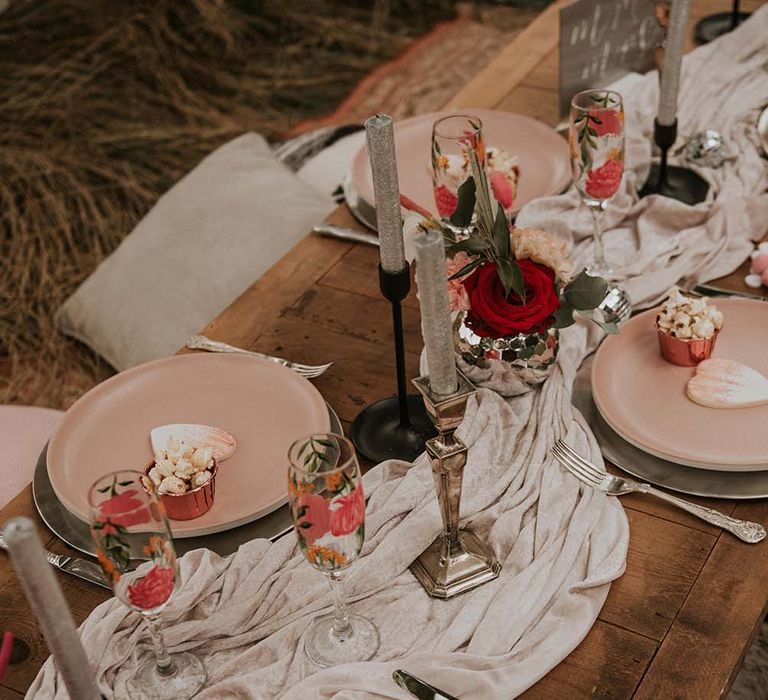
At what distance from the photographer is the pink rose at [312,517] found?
2.87 feet

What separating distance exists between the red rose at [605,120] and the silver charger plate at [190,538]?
0.60 meters

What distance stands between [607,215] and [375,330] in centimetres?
41

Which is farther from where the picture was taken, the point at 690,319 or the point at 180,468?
the point at 690,319

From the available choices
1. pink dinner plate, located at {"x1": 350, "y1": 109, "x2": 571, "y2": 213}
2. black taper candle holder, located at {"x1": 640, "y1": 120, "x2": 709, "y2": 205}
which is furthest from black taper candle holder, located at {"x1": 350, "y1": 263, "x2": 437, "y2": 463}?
black taper candle holder, located at {"x1": 640, "y1": 120, "x2": 709, "y2": 205}

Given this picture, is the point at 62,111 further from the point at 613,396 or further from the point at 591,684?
the point at 591,684

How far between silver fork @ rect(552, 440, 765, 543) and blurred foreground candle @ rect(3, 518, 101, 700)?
532 mm

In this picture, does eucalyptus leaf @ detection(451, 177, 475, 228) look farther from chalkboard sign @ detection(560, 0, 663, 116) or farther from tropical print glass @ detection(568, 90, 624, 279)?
chalkboard sign @ detection(560, 0, 663, 116)

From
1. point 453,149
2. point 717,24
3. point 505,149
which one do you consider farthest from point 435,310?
point 717,24

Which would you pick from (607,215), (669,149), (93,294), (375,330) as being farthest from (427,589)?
(93,294)

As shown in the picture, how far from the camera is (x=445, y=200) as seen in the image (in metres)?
1.41

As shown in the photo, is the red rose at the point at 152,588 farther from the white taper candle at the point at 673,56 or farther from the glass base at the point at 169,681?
the white taper candle at the point at 673,56

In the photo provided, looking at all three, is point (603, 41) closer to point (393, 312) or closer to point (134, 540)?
point (393, 312)

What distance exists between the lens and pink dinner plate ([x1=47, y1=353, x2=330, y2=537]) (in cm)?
114

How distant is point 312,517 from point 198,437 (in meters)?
0.36
